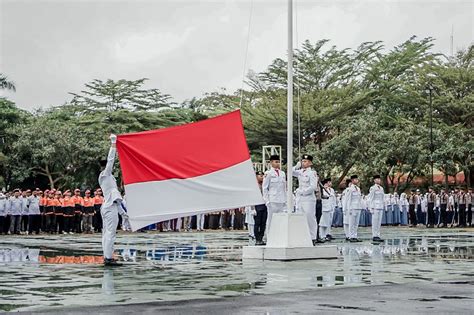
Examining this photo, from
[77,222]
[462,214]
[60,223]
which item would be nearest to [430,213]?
[462,214]

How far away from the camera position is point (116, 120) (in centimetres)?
6119

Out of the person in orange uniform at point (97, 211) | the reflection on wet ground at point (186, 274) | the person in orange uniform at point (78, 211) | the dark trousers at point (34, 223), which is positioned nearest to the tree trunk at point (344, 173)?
the person in orange uniform at point (97, 211)

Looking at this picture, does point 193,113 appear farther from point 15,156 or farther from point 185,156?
point 185,156

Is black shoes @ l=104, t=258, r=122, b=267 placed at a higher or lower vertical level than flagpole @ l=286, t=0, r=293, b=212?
lower

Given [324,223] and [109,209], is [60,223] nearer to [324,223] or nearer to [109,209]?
[324,223]

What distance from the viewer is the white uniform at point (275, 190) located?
19250mm

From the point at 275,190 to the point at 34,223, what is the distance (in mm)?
18035

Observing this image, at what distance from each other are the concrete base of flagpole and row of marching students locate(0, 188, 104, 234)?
19.8m

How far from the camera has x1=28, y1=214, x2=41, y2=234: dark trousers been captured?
113 feet

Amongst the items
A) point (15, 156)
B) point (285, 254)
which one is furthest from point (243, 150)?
point (15, 156)

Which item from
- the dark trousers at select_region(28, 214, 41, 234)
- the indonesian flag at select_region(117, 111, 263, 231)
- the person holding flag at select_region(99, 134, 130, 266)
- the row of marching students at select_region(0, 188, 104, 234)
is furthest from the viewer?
the dark trousers at select_region(28, 214, 41, 234)

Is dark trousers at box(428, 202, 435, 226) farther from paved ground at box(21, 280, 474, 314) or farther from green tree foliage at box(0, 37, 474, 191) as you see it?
paved ground at box(21, 280, 474, 314)

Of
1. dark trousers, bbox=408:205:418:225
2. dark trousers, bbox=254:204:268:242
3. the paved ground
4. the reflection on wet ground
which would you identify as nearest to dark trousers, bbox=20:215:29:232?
the reflection on wet ground

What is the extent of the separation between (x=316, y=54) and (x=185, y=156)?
5010 cm
